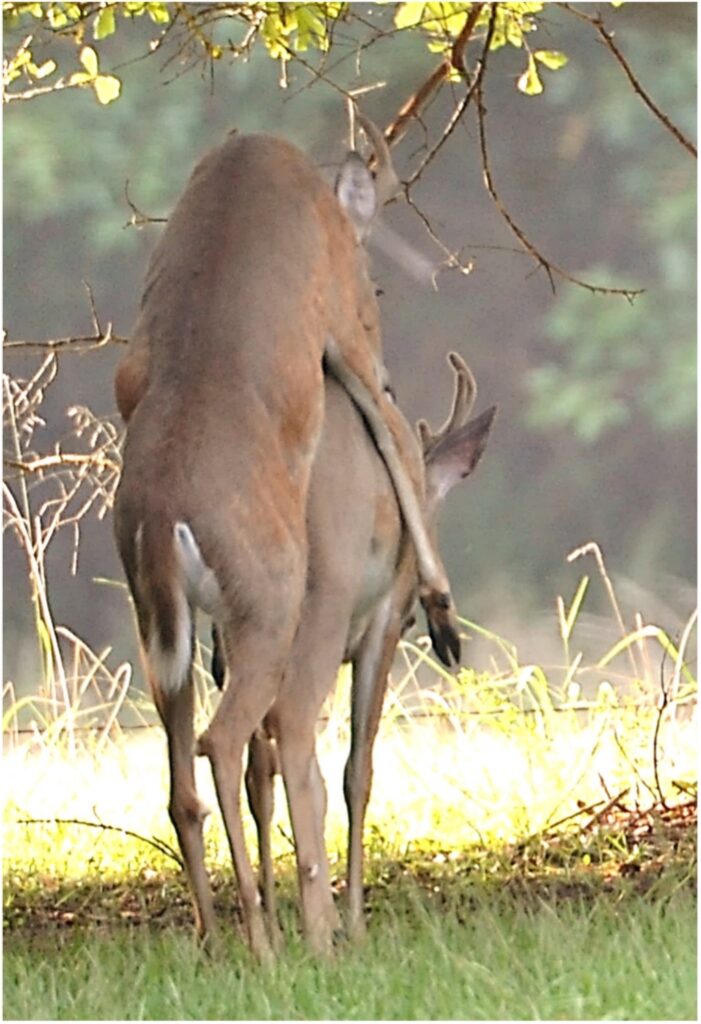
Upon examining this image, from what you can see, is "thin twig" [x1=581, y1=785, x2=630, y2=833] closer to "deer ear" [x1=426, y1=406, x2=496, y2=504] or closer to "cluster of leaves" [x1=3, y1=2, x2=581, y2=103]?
"deer ear" [x1=426, y1=406, x2=496, y2=504]

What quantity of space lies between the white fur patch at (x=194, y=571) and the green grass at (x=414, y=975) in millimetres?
765

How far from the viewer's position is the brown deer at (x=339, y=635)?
4477 millimetres

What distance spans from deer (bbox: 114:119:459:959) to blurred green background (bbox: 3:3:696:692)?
2.45 m

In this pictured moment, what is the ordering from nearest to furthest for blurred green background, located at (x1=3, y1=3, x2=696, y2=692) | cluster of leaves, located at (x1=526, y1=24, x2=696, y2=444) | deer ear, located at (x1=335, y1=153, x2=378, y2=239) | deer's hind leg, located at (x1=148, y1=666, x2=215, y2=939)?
deer's hind leg, located at (x1=148, y1=666, x2=215, y2=939)
deer ear, located at (x1=335, y1=153, x2=378, y2=239)
blurred green background, located at (x1=3, y1=3, x2=696, y2=692)
cluster of leaves, located at (x1=526, y1=24, x2=696, y2=444)

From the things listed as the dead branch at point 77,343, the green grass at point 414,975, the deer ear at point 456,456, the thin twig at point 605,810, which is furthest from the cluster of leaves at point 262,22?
the green grass at point 414,975

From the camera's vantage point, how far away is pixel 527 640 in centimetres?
747

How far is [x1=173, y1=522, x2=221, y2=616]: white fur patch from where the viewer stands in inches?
161

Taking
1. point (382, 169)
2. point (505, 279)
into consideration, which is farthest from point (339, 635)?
point (505, 279)

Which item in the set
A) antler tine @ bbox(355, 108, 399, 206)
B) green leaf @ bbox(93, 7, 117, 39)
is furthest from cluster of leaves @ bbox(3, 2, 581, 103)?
antler tine @ bbox(355, 108, 399, 206)

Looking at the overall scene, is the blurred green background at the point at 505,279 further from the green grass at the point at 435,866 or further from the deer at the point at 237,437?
the deer at the point at 237,437

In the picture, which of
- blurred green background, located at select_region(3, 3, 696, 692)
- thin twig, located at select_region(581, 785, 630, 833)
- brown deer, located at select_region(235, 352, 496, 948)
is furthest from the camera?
blurred green background, located at select_region(3, 3, 696, 692)

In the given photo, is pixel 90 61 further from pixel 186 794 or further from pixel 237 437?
pixel 186 794

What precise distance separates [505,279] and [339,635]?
3.19m

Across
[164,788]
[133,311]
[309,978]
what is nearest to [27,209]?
[133,311]
